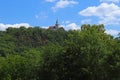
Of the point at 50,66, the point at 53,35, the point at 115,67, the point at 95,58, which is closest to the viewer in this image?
the point at 115,67

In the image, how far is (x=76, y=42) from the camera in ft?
187

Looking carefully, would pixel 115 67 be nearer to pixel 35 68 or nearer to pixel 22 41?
pixel 35 68

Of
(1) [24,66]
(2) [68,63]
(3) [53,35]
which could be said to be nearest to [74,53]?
(2) [68,63]

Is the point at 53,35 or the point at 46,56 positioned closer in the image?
the point at 46,56

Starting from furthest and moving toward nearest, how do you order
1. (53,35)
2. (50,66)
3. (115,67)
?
(53,35)
(50,66)
(115,67)

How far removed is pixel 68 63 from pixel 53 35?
337 feet

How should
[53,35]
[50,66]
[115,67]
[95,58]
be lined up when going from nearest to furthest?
[115,67], [95,58], [50,66], [53,35]

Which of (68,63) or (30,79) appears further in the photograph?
(30,79)

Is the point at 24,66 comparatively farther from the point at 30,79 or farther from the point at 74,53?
the point at 74,53

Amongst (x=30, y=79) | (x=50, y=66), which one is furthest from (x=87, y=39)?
(x=30, y=79)

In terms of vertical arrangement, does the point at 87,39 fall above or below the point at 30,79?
above

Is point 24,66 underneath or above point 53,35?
underneath

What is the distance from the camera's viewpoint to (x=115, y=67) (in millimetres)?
50875

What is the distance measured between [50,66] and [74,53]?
446cm
